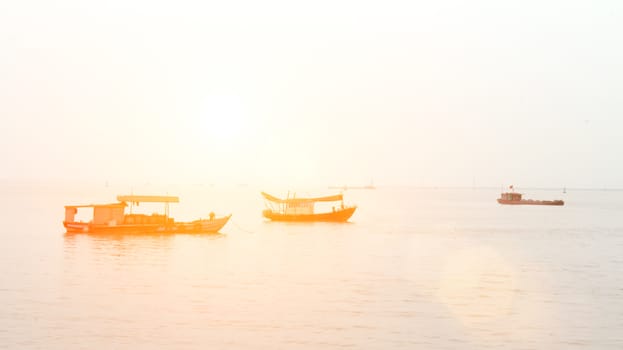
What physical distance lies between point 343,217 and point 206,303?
71577mm

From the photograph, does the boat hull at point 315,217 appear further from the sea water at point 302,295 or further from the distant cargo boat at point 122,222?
the sea water at point 302,295

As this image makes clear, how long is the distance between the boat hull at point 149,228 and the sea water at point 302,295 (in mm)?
1021

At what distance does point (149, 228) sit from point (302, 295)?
37.3 m

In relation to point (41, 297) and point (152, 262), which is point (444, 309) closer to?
point (41, 297)

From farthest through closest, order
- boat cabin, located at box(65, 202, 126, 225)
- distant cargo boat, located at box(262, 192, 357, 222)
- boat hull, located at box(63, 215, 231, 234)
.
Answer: distant cargo boat, located at box(262, 192, 357, 222) → boat cabin, located at box(65, 202, 126, 225) → boat hull, located at box(63, 215, 231, 234)

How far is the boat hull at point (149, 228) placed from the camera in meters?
69.2

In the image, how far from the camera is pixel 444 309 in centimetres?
3312

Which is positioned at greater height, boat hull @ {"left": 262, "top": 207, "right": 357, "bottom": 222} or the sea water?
boat hull @ {"left": 262, "top": 207, "right": 357, "bottom": 222}

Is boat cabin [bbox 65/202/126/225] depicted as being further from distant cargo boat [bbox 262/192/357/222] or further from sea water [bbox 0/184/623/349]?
distant cargo boat [bbox 262/192/357/222]

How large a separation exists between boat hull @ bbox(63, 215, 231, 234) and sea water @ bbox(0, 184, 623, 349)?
40.2 inches

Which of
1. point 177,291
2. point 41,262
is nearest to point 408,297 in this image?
point 177,291

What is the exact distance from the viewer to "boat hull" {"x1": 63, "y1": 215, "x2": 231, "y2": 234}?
69.2 meters

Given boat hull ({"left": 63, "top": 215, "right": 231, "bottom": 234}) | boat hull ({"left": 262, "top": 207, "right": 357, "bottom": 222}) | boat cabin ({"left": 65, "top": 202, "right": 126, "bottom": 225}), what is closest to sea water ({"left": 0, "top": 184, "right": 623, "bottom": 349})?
boat hull ({"left": 63, "top": 215, "right": 231, "bottom": 234})

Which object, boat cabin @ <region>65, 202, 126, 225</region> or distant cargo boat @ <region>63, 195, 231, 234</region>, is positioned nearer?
distant cargo boat @ <region>63, 195, 231, 234</region>
